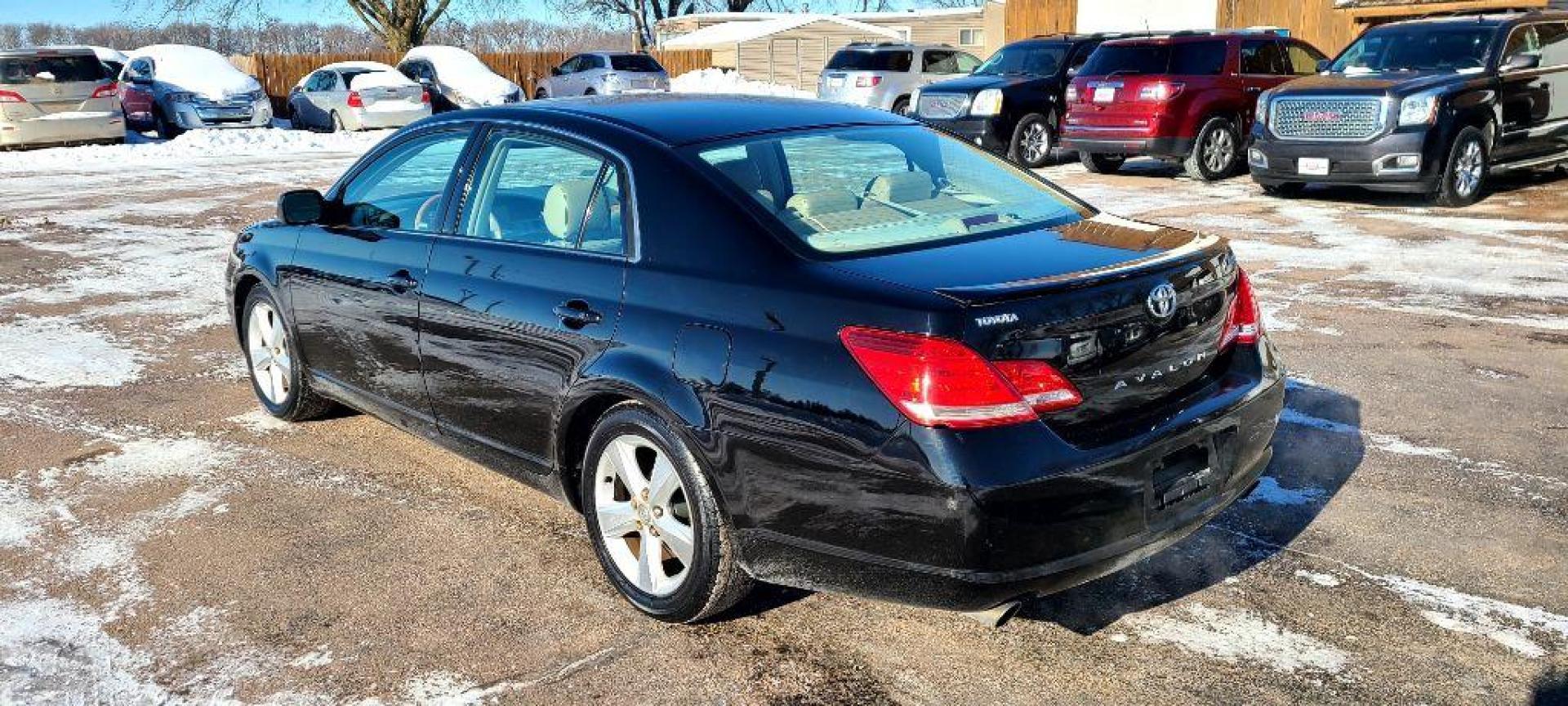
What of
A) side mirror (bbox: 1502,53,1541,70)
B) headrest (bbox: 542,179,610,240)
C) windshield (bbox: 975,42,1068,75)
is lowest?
headrest (bbox: 542,179,610,240)

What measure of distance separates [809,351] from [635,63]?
28244 mm

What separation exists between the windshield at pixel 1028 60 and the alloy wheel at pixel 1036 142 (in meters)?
0.81

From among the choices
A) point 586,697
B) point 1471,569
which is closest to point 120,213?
point 586,697

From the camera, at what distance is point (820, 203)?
3.96 metres

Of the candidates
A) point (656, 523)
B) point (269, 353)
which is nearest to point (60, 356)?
point (269, 353)

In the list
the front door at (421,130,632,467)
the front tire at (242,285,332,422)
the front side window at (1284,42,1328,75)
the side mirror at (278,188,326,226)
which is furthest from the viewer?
the front side window at (1284,42,1328,75)

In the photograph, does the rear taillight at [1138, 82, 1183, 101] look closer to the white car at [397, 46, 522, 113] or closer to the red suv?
the red suv

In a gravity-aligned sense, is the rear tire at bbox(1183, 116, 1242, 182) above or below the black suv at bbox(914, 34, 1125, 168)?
below

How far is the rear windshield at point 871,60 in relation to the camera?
74.8 ft

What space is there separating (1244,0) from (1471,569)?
887 inches

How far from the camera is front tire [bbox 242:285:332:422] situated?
18.8 feet

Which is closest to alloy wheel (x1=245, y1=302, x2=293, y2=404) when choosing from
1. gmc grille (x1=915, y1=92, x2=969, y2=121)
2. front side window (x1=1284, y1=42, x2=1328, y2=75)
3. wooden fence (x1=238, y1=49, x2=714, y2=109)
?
gmc grille (x1=915, y1=92, x2=969, y2=121)

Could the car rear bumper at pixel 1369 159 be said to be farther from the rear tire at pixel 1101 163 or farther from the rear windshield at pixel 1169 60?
the rear tire at pixel 1101 163

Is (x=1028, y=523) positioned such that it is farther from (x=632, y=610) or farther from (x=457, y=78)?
(x=457, y=78)
